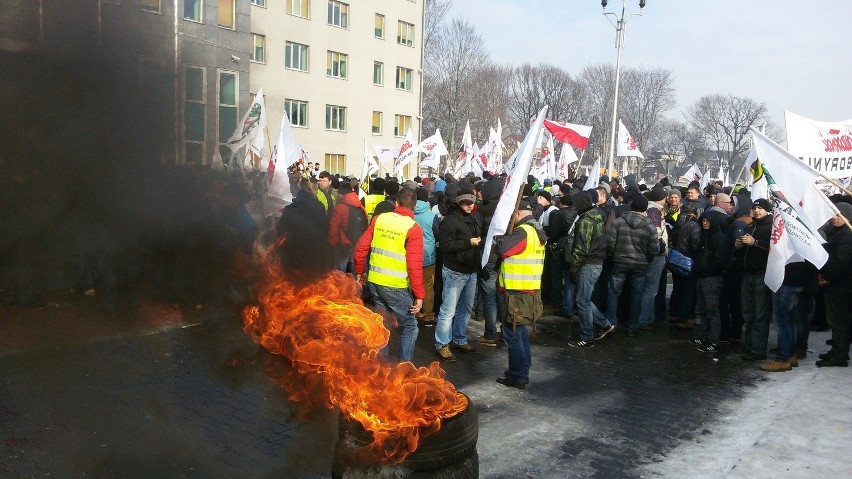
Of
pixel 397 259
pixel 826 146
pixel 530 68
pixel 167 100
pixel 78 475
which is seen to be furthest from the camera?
pixel 530 68

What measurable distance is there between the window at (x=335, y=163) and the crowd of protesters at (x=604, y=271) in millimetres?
31118

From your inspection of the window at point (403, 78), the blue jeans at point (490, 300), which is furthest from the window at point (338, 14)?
the blue jeans at point (490, 300)

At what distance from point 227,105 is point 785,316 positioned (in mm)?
Result: 6485

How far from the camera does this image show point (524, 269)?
6.89 m

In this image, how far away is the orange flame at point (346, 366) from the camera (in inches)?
158

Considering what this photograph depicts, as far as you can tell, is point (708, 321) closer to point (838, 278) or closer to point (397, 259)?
point (838, 278)

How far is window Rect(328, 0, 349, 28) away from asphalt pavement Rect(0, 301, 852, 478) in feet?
119

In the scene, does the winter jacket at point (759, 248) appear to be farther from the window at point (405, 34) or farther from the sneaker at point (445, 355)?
the window at point (405, 34)

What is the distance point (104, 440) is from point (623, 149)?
55.7 ft

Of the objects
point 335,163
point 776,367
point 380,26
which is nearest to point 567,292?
point 776,367

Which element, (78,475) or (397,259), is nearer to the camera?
(78,475)

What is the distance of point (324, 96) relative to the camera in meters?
40.9

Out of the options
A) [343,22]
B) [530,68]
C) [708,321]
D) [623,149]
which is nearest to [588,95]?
[530,68]

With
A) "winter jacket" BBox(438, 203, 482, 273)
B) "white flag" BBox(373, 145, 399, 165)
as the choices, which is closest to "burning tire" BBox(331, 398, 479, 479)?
"winter jacket" BBox(438, 203, 482, 273)
